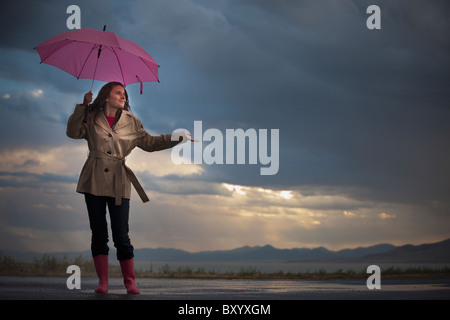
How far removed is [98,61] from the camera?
8125mm

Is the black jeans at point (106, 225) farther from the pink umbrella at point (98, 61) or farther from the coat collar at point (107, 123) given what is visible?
the pink umbrella at point (98, 61)

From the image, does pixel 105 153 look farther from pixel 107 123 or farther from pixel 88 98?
pixel 88 98

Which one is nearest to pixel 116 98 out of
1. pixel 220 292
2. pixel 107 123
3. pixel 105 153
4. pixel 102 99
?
pixel 102 99

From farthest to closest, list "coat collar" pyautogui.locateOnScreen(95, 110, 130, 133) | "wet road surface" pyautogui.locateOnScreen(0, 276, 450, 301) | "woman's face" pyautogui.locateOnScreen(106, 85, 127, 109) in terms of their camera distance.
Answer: "woman's face" pyautogui.locateOnScreen(106, 85, 127, 109)
"coat collar" pyautogui.locateOnScreen(95, 110, 130, 133)
"wet road surface" pyautogui.locateOnScreen(0, 276, 450, 301)

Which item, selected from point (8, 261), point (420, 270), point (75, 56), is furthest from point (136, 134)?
point (420, 270)

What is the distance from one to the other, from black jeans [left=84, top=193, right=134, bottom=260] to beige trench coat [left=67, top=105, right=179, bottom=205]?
13 cm

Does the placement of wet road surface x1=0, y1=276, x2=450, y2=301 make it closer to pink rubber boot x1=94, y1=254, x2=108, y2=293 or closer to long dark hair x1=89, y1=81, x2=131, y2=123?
pink rubber boot x1=94, y1=254, x2=108, y2=293

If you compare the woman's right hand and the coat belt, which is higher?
the woman's right hand

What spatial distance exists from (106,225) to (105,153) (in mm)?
935

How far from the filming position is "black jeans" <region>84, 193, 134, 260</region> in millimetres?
7285

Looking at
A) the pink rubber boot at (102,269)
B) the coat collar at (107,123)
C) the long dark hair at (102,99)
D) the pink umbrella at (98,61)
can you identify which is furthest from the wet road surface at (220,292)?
the pink umbrella at (98,61)

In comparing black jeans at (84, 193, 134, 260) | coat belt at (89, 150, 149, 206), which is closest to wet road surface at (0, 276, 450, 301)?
black jeans at (84, 193, 134, 260)

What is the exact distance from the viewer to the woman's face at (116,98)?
7668mm

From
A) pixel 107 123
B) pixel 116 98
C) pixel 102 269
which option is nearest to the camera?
pixel 102 269
